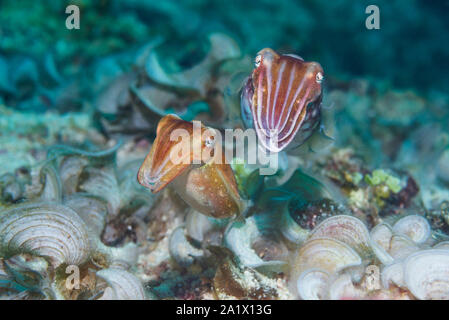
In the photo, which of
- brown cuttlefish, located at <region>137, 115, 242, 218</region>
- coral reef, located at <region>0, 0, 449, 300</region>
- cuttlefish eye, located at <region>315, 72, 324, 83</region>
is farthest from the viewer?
cuttlefish eye, located at <region>315, 72, 324, 83</region>

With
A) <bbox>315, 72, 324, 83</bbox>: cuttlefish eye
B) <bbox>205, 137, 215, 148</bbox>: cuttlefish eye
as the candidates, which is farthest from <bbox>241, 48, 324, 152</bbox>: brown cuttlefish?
<bbox>205, 137, 215, 148</bbox>: cuttlefish eye

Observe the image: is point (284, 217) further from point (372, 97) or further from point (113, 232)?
point (372, 97)

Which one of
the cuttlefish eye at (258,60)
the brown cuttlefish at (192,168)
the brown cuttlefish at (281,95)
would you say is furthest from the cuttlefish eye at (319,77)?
the brown cuttlefish at (192,168)

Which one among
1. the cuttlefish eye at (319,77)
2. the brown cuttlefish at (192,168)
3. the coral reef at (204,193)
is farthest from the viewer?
the cuttlefish eye at (319,77)

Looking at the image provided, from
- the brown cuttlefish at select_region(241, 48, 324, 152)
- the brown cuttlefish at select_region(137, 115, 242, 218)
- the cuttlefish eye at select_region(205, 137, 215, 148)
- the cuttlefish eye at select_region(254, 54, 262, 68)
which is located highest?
the cuttlefish eye at select_region(254, 54, 262, 68)

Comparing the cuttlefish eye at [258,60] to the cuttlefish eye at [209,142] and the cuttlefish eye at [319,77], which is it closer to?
the cuttlefish eye at [319,77]

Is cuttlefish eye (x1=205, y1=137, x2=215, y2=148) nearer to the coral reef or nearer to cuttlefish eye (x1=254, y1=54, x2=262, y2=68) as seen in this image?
the coral reef

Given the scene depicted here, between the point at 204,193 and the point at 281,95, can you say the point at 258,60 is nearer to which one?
the point at 281,95
